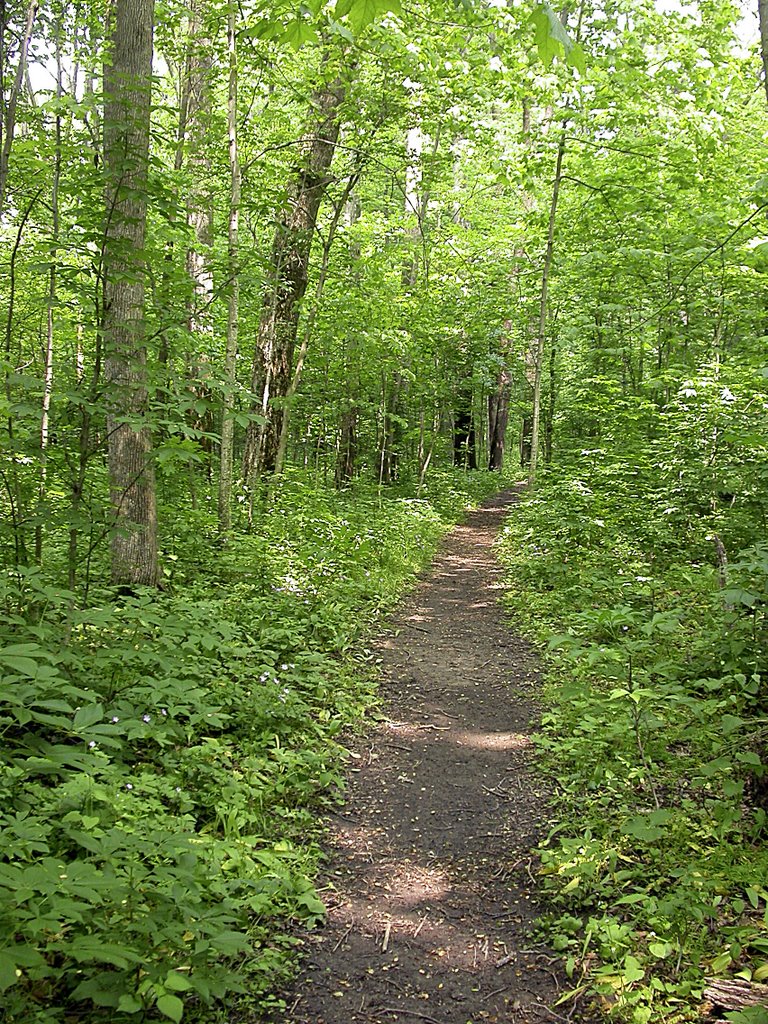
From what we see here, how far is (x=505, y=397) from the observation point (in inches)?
861

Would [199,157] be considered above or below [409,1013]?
above

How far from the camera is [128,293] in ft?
16.6

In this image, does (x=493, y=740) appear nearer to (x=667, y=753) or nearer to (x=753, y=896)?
(x=667, y=753)

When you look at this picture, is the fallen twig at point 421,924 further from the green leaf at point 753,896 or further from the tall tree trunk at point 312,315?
the tall tree trunk at point 312,315

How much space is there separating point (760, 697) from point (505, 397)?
61.6 feet

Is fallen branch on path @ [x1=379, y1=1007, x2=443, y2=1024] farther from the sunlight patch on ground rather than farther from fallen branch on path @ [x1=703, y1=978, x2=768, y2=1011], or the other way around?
the sunlight patch on ground

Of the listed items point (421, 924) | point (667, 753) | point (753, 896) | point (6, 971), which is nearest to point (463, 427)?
point (667, 753)

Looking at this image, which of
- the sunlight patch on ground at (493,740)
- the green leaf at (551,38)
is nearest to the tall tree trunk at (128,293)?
the green leaf at (551,38)

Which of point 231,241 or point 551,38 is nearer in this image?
point 551,38

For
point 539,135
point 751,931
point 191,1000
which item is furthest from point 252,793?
point 539,135

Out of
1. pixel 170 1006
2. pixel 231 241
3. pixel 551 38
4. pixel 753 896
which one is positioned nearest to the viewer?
pixel 551 38

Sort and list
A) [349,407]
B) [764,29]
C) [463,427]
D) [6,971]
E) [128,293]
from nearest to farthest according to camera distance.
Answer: [6,971], [764,29], [128,293], [349,407], [463,427]

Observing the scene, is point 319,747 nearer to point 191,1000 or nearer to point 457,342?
point 191,1000

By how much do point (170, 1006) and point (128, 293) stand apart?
4.54 meters
